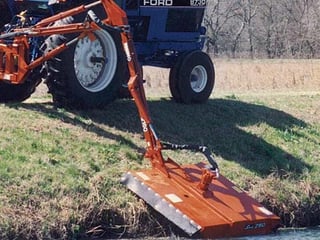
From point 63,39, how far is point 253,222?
13.3ft

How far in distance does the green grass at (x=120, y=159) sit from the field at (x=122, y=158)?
0.6 inches

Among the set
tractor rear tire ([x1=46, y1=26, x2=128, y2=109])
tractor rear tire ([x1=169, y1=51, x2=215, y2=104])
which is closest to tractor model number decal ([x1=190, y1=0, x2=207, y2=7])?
tractor rear tire ([x1=169, y1=51, x2=215, y2=104])

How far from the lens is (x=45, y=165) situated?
11555 millimetres

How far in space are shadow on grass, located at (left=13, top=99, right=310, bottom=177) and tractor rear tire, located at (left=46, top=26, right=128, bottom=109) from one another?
247mm

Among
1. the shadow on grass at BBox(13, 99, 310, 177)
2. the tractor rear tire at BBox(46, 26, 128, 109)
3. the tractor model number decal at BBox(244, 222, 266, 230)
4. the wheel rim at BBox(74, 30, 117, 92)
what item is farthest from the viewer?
the shadow on grass at BBox(13, 99, 310, 177)

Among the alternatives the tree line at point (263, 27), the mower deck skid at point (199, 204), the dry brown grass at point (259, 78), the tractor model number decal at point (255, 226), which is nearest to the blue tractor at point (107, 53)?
the mower deck skid at point (199, 204)

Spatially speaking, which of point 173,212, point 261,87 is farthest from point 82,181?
point 261,87

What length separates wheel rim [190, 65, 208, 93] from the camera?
52.2 ft

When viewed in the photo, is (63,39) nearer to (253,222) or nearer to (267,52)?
(253,222)

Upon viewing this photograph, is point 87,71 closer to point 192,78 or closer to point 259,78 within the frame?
point 192,78

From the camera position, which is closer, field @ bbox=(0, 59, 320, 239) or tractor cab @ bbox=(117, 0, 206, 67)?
field @ bbox=(0, 59, 320, 239)

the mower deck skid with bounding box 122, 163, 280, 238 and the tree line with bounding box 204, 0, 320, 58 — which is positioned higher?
the tree line with bounding box 204, 0, 320, 58

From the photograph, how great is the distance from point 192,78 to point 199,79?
0.13m

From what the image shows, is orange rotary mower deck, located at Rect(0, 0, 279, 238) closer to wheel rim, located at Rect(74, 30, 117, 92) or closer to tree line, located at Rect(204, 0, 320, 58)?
wheel rim, located at Rect(74, 30, 117, 92)
